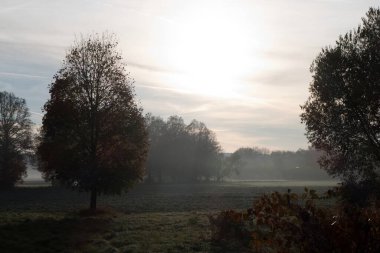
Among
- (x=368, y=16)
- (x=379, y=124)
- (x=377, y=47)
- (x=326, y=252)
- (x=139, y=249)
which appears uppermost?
(x=368, y=16)

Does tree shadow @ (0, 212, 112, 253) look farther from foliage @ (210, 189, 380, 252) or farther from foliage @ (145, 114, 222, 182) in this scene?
foliage @ (145, 114, 222, 182)

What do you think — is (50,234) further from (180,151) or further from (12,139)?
(180,151)

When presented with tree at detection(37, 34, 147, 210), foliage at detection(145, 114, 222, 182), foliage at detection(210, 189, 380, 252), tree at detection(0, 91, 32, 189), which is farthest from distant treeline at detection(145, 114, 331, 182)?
foliage at detection(210, 189, 380, 252)

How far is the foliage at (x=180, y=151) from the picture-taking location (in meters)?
114

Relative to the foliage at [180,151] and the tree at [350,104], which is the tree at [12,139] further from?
the tree at [350,104]

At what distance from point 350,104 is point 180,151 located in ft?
290

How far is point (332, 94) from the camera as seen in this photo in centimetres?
3306

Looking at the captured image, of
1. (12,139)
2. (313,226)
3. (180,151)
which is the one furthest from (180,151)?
(313,226)

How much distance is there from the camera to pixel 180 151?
389 ft

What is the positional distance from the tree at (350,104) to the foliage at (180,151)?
78336 mm

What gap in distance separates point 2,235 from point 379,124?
25067 mm

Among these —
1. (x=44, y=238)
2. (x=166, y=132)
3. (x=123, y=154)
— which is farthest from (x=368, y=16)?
(x=166, y=132)

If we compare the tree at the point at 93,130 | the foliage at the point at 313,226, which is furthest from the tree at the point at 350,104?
the foliage at the point at 313,226

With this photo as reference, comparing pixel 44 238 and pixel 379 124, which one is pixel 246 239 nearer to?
pixel 44 238
